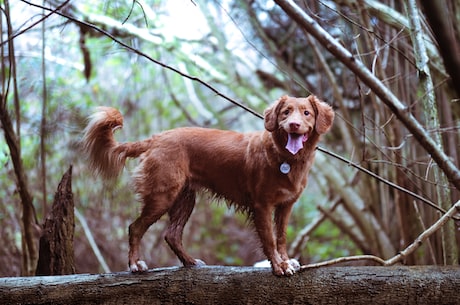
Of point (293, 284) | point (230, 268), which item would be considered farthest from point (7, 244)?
point (293, 284)

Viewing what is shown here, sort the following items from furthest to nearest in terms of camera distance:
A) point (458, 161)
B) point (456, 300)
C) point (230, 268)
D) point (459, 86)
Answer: point (458, 161), point (230, 268), point (456, 300), point (459, 86)

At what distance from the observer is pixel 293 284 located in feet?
10.7

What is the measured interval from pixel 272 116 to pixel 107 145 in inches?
47.5

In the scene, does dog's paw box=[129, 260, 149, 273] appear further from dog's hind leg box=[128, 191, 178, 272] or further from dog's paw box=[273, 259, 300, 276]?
dog's paw box=[273, 259, 300, 276]

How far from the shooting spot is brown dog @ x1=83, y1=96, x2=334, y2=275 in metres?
3.40

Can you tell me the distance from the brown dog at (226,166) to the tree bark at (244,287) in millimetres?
120

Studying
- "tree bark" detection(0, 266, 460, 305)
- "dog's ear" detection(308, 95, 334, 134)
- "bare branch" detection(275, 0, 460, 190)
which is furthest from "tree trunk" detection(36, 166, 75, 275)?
"bare branch" detection(275, 0, 460, 190)

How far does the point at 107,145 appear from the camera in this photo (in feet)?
12.7

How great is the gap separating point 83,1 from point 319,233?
532 cm

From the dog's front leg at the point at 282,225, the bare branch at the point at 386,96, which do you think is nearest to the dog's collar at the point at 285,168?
the dog's front leg at the point at 282,225

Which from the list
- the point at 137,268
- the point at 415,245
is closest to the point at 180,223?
the point at 137,268

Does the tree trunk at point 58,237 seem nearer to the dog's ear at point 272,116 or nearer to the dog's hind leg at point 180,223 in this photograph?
the dog's hind leg at point 180,223

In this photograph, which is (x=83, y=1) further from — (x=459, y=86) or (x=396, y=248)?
(x=459, y=86)

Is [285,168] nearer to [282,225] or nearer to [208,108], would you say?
[282,225]
